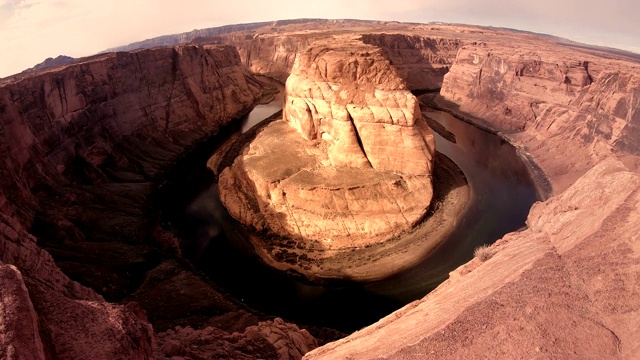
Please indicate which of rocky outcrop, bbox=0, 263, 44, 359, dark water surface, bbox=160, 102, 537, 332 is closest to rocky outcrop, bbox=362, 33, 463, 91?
dark water surface, bbox=160, 102, 537, 332

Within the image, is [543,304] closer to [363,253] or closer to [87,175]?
[363,253]

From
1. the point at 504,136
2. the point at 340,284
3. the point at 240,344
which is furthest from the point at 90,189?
the point at 504,136

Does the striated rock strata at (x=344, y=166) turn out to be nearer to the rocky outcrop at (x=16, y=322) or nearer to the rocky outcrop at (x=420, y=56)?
the rocky outcrop at (x=16, y=322)

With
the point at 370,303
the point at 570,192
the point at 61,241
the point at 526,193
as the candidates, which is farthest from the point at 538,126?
the point at 61,241

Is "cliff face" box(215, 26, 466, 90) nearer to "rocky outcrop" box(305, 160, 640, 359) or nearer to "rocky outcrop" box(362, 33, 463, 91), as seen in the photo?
"rocky outcrop" box(362, 33, 463, 91)

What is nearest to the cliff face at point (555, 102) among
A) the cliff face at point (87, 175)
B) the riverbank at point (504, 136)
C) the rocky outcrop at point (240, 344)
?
the riverbank at point (504, 136)

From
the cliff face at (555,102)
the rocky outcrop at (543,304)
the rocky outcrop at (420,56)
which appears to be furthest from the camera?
the rocky outcrop at (420,56)
